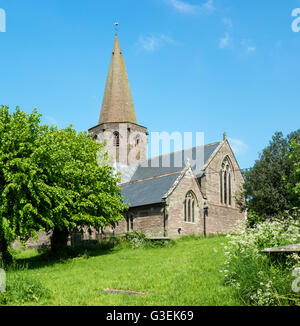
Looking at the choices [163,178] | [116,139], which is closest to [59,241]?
[163,178]

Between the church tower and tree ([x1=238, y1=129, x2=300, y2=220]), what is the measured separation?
71.0ft

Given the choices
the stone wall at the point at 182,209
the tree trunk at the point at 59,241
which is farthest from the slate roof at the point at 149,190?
the tree trunk at the point at 59,241

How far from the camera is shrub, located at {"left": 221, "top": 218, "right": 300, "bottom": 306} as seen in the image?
24.8 ft

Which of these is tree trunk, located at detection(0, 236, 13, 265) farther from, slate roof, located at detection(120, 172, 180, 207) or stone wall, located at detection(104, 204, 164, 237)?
slate roof, located at detection(120, 172, 180, 207)

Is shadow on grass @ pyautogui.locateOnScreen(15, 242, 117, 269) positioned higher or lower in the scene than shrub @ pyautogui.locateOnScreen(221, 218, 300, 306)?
lower

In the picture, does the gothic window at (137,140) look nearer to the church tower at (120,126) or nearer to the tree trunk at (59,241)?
the church tower at (120,126)

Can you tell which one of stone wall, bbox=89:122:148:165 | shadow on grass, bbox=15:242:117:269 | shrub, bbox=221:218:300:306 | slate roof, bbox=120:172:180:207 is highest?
stone wall, bbox=89:122:148:165

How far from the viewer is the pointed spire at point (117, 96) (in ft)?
170

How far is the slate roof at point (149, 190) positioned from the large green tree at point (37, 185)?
7848 millimetres

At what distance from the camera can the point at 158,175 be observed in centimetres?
3962

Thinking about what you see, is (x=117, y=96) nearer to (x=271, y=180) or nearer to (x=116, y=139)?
(x=116, y=139)

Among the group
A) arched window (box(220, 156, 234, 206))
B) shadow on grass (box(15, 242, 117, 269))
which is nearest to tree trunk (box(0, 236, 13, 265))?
shadow on grass (box(15, 242, 117, 269))

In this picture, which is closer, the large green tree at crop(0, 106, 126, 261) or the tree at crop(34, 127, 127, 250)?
the large green tree at crop(0, 106, 126, 261)
